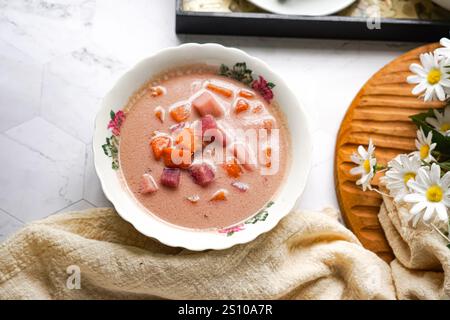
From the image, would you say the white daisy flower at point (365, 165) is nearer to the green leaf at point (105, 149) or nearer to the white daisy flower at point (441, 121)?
the white daisy flower at point (441, 121)

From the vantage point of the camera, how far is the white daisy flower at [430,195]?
1358mm

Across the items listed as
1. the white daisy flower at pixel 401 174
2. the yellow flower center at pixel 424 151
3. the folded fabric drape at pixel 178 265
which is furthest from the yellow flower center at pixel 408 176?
the folded fabric drape at pixel 178 265

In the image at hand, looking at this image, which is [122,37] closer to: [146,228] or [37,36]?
[37,36]

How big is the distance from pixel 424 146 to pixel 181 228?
2.09ft

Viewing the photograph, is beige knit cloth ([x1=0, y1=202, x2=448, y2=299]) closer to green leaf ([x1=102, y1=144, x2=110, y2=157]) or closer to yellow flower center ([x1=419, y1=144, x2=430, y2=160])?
green leaf ([x1=102, y1=144, x2=110, y2=157])

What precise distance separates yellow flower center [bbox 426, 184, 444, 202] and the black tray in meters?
0.54

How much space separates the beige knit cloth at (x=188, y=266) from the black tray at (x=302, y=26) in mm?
520

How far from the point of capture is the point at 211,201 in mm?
1494

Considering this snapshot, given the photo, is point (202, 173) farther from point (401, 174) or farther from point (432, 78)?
point (432, 78)

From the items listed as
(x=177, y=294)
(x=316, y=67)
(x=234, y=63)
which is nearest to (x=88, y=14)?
(x=234, y=63)

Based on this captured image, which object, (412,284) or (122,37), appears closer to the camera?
(412,284)

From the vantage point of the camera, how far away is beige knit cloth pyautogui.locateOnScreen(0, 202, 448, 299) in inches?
58.1

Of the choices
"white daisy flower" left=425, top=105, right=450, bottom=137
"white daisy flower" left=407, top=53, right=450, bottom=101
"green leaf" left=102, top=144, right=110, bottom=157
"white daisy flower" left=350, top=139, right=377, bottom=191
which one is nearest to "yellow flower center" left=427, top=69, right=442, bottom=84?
"white daisy flower" left=407, top=53, right=450, bottom=101
